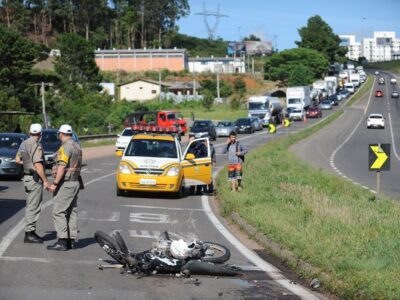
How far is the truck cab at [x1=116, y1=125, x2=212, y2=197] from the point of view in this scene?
1992 centimetres

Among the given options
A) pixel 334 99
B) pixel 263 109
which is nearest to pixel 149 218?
pixel 263 109

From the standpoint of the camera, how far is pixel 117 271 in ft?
32.7

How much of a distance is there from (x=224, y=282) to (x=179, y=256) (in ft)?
2.28

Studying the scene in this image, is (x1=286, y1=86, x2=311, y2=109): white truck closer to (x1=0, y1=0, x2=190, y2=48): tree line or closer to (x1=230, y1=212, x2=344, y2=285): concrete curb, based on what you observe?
(x1=0, y1=0, x2=190, y2=48): tree line

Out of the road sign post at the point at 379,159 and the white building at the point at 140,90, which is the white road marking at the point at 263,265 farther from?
the white building at the point at 140,90

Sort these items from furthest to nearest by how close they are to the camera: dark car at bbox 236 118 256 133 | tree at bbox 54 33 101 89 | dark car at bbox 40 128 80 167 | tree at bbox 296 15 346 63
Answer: tree at bbox 296 15 346 63 → tree at bbox 54 33 101 89 → dark car at bbox 236 118 256 133 → dark car at bbox 40 128 80 167

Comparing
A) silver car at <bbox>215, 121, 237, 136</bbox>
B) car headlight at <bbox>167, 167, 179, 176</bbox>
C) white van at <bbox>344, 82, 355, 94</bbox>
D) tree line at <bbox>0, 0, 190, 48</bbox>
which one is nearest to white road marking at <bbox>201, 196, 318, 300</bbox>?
car headlight at <bbox>167, 167, 179, 176</bbox>

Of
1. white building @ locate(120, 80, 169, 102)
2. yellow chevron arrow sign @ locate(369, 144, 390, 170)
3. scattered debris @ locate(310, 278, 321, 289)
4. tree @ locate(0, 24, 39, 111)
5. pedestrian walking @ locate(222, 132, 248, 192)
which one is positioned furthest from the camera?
white building @ locate(120, 80, 169, 102)

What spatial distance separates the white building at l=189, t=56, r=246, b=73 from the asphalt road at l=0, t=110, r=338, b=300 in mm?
138009

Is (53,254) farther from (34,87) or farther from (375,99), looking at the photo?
(375,99)

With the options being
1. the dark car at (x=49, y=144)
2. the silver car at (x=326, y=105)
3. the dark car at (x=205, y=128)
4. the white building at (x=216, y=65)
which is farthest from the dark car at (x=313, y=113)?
the dark car at (x=49, y=144)

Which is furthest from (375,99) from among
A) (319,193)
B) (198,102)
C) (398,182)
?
(319,193)

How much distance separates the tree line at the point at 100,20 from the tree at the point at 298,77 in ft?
96.0

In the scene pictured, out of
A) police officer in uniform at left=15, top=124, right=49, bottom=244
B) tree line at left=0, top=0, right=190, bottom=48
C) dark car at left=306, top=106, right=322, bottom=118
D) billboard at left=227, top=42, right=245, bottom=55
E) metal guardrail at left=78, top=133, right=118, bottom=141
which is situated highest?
tree line at left=0, top=0, right=190, bottom=48
